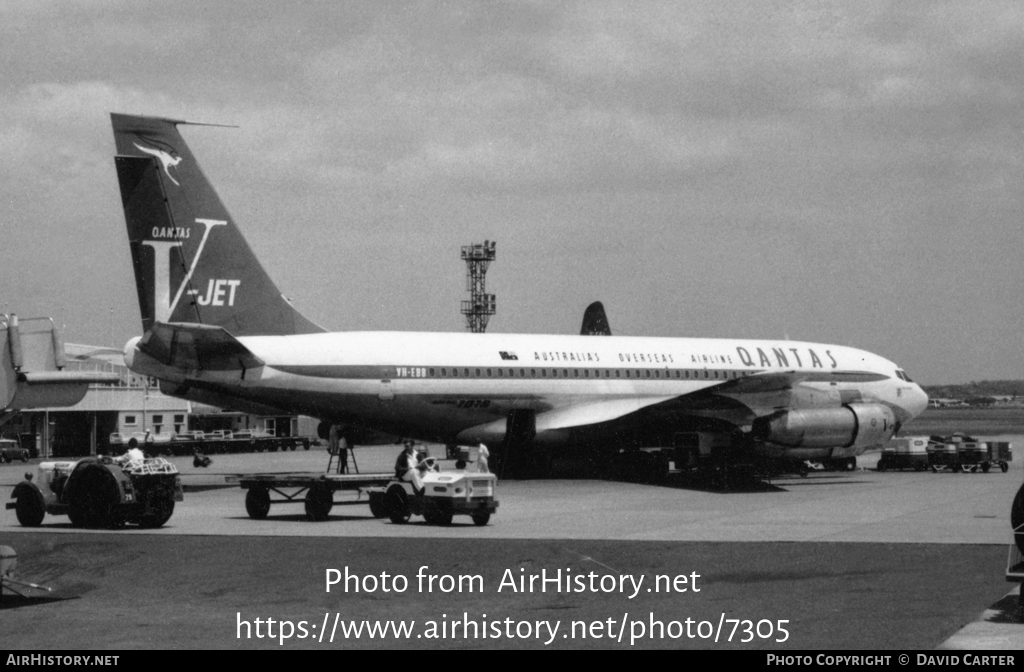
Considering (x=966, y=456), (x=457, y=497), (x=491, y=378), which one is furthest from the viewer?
(x=966, y=456)

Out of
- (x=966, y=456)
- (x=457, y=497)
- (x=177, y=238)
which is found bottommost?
(x=966, y=456)

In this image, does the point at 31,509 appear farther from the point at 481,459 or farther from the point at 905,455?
the point at 905,455

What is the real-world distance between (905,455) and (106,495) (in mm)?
30975

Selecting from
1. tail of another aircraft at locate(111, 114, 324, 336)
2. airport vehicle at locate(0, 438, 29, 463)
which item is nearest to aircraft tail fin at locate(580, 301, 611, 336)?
airport vehicle at locate(0, 438, 29, 463)

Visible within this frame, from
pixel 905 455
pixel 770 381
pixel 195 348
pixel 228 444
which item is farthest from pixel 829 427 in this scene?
pixel 228 444

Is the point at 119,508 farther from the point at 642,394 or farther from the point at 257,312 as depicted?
the point at 642,394

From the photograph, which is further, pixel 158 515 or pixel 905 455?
pixel 905 455

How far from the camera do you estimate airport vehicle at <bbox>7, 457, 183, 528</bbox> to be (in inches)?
894

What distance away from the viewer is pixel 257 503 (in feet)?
85.7

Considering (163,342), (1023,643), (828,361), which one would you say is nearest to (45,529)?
(163,342)

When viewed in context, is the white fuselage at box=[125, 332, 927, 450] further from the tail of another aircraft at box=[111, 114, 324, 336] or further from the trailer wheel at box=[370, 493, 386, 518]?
the trailer wheel at box=[370, 493, 386, 518]

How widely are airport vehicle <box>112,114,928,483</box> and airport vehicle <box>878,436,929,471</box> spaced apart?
3.97 feet

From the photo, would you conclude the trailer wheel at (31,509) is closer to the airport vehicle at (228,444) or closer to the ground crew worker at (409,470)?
the ground crew worker at (409,470)

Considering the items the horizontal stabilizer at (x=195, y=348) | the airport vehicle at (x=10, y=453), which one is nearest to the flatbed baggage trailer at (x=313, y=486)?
the horizontal stabilizer at (x=195, y=348)
